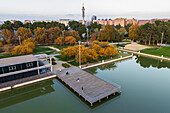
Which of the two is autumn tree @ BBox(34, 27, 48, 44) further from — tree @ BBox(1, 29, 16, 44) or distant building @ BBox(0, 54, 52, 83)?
distant building @ BBox(0, 54, 52, 83)

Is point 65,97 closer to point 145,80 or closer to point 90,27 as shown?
point 145,80

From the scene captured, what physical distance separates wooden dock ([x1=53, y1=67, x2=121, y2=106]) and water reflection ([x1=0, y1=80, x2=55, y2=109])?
3.33 m

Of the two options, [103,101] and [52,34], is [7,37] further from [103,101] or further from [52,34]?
[103,101]

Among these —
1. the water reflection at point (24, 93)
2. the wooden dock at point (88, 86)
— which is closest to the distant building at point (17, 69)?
the water reflection at point (24, 93)

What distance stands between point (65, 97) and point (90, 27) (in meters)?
68.3

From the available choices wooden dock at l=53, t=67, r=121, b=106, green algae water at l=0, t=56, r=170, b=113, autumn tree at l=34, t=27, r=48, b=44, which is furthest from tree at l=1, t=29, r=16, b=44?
green algae water at l=0, t=56, r=170, b=113

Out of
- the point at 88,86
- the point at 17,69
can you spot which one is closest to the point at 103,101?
the point at 88,86

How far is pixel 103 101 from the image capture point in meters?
18.1

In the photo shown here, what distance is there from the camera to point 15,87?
2159 cm

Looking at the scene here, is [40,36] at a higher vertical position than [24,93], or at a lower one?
higher

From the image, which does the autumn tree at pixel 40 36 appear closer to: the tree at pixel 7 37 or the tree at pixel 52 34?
the tree at pixel 52 34

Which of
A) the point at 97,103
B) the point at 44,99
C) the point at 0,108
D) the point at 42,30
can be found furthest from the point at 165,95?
the point at 42,30

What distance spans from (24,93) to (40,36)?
125ft

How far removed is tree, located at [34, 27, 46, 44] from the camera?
53.8 meters
